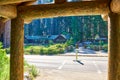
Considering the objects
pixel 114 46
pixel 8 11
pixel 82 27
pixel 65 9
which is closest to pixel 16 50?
pixel 8 11

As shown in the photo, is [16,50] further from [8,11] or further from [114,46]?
[114,46]

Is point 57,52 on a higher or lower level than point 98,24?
lower

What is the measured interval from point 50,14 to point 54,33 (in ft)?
174

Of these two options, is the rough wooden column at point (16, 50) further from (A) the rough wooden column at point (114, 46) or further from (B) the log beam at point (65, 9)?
(A) the rough wooden column at point (114, 46)

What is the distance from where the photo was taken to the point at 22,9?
6332 mm

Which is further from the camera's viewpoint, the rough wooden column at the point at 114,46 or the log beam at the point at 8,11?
the log beam at the point at 8,11

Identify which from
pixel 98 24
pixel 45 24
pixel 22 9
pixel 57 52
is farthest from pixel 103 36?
pixel 22 9

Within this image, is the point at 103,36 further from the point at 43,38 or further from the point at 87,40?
the point at 43,38

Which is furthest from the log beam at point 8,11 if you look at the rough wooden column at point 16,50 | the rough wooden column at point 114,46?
the rough wooden column at point 114,46

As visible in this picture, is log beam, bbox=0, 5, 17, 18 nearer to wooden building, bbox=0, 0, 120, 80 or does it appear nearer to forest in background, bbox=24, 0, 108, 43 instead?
wooden building, bbox=0, 0, 120, 80

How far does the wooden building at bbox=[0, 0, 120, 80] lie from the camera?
17.5 ft

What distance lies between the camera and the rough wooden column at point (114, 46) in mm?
5293

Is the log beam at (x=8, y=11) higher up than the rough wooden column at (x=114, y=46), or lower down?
higher up

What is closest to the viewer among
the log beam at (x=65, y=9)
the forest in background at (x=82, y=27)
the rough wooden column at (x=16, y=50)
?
the log beam at (x=65, y=9)
